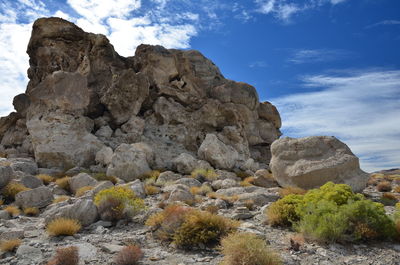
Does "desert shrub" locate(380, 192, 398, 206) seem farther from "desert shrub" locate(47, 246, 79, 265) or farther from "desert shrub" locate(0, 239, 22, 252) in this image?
"desert shrub" locate(0, 239, 22, 252)

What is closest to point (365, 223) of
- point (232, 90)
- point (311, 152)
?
point (311, 152)

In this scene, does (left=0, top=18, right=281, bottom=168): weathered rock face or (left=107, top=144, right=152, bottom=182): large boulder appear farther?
(left=0, top=18, right=281, bottom=168): weathered rock face

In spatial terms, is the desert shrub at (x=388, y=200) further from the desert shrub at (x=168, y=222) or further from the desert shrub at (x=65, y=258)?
the desert shrub at (x=65, y=258)

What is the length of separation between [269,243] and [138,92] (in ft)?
79.3

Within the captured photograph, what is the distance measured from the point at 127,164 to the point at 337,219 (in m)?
15.2

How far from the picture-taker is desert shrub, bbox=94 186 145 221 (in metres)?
10.5

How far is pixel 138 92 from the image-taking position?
30234mm

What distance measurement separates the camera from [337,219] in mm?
8320

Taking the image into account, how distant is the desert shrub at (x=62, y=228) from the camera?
354 inches

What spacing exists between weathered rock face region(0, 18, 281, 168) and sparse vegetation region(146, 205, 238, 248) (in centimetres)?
1640

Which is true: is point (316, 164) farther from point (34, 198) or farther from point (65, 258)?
point (34, 198)

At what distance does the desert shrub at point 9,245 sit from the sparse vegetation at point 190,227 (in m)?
3.53

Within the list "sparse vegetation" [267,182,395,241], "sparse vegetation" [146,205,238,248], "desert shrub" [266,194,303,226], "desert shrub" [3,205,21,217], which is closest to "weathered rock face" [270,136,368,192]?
"sparse vegetation" [267,182,395,241]

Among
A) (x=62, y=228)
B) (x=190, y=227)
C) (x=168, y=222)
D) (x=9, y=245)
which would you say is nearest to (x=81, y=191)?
(x=62, y=228)
